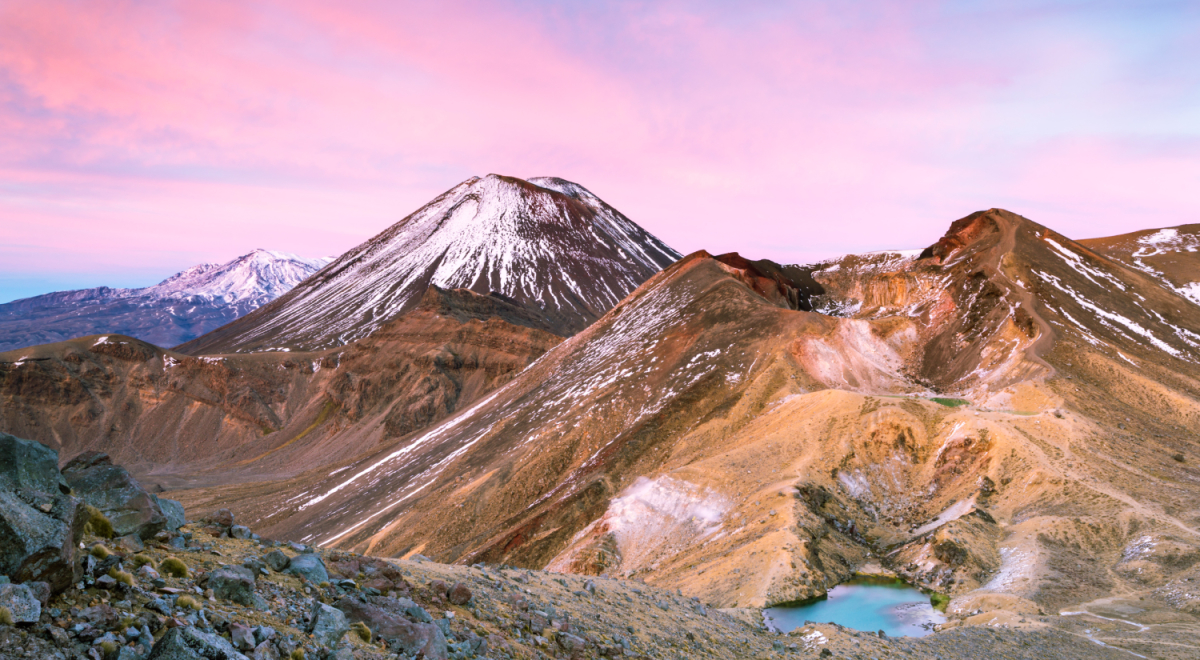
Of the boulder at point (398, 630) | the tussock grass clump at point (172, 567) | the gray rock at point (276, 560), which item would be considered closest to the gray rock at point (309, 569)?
the gray rock at point (276, 560)

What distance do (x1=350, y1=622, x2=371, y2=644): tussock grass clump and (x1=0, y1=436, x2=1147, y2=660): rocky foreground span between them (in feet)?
0.06

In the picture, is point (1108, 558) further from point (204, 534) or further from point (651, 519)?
point (204, 534)

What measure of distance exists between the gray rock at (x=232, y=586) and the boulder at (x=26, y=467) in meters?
2.16

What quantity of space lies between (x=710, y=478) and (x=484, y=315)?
94.2 metres

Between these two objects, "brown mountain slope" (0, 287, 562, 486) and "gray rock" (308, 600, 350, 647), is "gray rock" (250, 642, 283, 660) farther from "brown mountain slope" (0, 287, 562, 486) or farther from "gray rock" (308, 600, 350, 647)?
"brown mountain slope" (0, 287, 562, 486)

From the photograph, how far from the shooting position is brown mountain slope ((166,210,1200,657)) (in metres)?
32.3

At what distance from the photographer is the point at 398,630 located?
9.38 metres

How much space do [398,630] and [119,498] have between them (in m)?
4.28

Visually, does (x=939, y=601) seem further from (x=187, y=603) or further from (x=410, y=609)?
(x=187, y=603)

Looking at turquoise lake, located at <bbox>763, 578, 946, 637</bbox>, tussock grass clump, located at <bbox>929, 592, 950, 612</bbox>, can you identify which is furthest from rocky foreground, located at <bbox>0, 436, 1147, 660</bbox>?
tussock grass clump, located at <bbox>929, 592, 950, 612</bbox>

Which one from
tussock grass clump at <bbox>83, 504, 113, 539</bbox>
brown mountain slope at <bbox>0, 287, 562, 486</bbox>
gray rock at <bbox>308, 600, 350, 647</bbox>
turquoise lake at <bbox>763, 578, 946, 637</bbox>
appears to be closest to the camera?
tussock grass clump at <bbox>83, 504, 113, 539</bbox>

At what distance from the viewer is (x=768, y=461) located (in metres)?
43.2

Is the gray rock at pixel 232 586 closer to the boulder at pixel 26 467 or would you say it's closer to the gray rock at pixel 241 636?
the gray rock at pixel 241 636

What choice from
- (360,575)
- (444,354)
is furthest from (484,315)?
(360,575)
